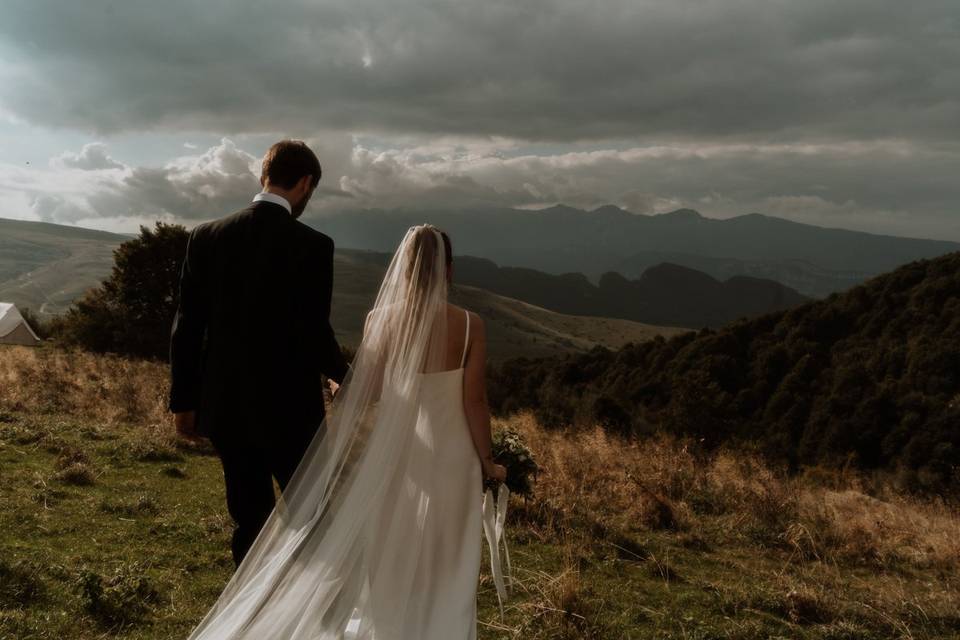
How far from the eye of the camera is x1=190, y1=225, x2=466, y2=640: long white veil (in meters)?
3.75

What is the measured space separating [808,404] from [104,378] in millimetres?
37834

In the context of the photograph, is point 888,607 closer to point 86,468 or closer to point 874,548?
point 874,548

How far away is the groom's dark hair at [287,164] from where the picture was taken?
3625 mm

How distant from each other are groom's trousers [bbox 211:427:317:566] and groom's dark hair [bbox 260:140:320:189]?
4.19 feet

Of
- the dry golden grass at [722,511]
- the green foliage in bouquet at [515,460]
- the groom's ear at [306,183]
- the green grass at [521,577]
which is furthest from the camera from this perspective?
the dry golden grass at [722,511]

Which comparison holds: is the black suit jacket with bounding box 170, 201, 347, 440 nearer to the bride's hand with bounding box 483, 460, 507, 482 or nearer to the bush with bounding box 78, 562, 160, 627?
the bride's hand with bounding box 483, 460, 507, 482

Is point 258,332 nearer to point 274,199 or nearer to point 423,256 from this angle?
point 274,199

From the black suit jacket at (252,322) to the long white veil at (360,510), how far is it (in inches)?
14.2

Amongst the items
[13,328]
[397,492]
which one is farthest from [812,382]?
[13,328]

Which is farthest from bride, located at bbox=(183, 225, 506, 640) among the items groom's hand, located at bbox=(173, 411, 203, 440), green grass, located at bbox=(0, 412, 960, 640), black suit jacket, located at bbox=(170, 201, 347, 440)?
green grass, located at bbox=(0, 412, 960, 640)

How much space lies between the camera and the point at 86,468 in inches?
321

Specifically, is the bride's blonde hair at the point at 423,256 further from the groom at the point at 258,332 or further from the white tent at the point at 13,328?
the white tent at the point at 13,328

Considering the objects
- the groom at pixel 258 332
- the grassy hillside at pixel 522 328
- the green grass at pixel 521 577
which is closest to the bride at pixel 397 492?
the groom at pixel 258 332

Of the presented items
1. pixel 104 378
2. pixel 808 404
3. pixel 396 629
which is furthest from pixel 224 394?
pixel 808 404
